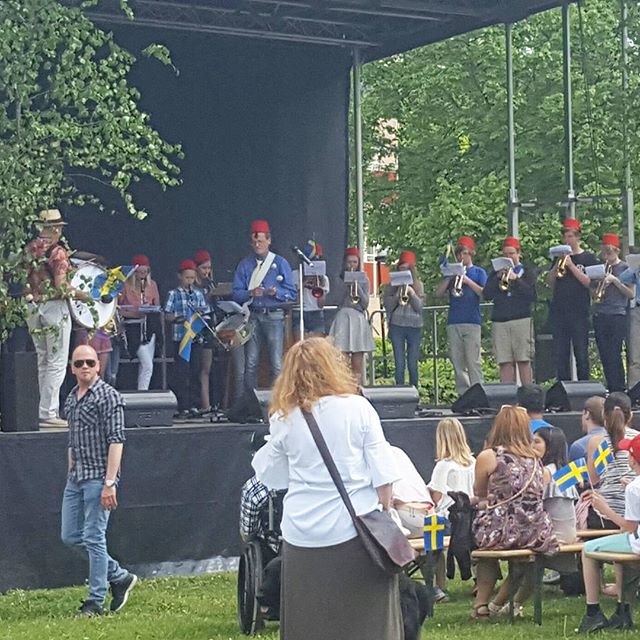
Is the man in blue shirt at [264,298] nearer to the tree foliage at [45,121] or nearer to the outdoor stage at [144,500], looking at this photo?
the outdoor stage at [144,500]

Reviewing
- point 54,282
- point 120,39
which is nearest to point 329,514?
point 54,282

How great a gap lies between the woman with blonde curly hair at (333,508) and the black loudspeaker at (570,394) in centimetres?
781

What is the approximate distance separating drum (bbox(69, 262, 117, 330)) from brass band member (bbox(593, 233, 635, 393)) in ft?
15.8

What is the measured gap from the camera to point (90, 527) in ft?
29.1

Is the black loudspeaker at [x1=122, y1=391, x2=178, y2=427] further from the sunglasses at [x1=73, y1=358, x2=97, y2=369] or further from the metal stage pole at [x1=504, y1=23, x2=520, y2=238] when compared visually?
the metal stage pole at [x1=504, y1=23, x2=520, y2=238]

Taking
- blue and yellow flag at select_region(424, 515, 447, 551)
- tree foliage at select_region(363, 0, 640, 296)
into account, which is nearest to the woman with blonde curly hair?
blue and yellow flag at select_region(424, 515, 447, 551)

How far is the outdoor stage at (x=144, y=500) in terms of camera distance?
34.0ft

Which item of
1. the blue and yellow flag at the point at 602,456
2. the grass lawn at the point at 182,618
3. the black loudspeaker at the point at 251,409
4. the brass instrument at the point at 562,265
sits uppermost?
the brass instrument at the point at 562,265

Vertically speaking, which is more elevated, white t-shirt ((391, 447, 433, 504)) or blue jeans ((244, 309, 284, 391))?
blue jeans ((244, 309, 284, 391))

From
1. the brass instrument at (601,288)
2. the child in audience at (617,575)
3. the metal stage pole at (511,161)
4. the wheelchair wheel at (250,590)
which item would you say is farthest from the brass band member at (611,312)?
the wheelchair wheel at (250,590)

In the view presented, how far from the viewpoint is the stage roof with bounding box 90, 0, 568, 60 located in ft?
52.1

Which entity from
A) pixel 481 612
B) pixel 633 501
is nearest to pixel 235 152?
pixel 481 612

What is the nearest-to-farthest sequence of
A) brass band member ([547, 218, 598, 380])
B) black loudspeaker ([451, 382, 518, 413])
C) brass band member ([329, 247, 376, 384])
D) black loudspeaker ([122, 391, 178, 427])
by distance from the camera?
black loudspeaker ([122, 391, 178, 427]) < black loudspeaker ([451, 382, 518, 413]) < brass band member ([547, 218, 598, 380]) < brass band member ([329, 247, 376, 384])

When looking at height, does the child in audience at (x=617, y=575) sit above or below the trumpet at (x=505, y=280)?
below
